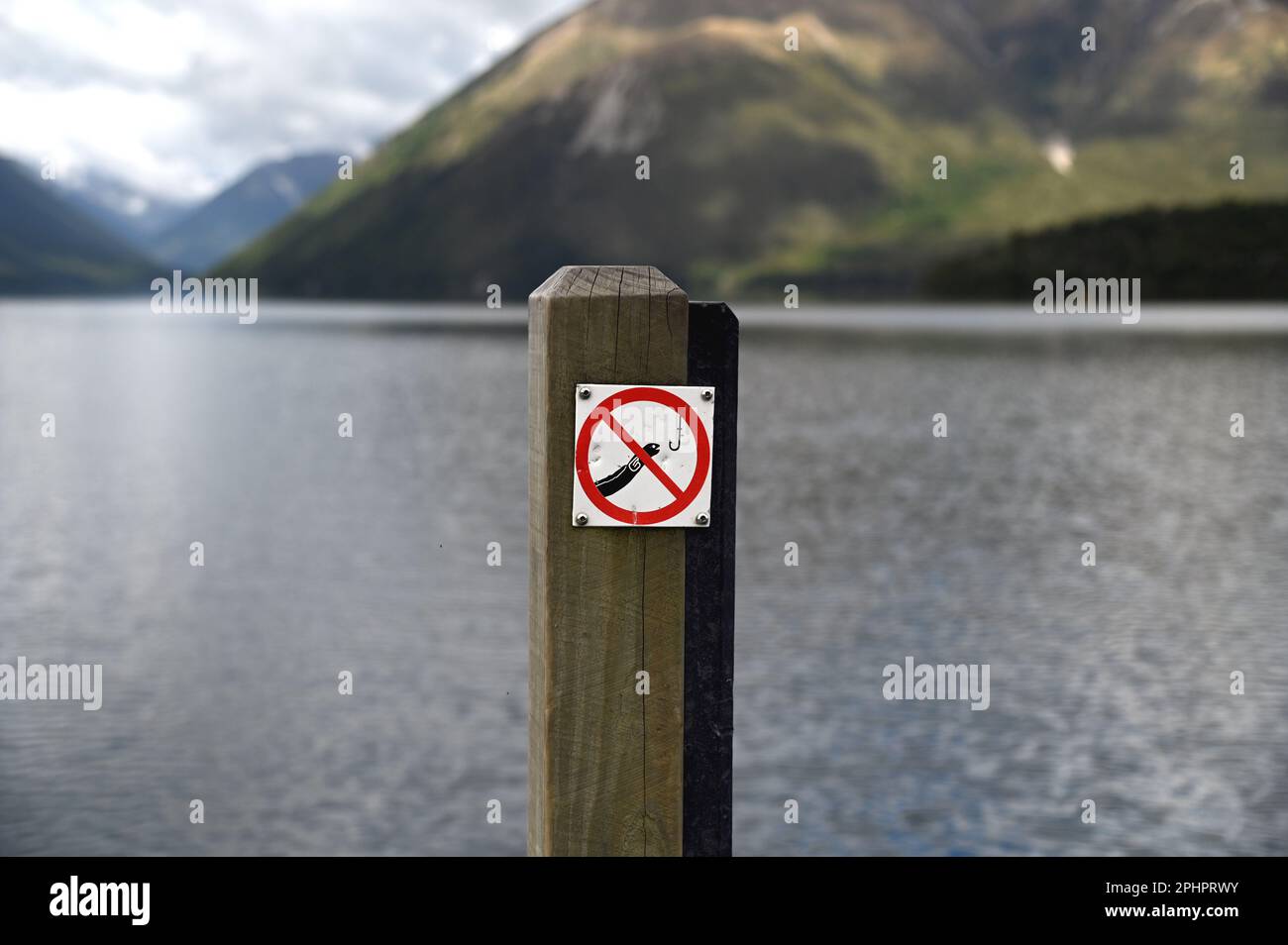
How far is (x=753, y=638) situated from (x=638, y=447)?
20235 mm

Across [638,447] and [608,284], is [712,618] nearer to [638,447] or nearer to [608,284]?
[638,447]

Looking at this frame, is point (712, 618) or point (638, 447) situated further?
point (712, 618)

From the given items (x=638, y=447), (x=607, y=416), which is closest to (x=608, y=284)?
(x=607, y=416)

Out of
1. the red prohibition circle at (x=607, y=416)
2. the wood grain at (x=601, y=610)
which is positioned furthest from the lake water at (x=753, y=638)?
the red prohibition circle at (x=607, y=416)

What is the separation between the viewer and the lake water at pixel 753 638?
17156 millimetres

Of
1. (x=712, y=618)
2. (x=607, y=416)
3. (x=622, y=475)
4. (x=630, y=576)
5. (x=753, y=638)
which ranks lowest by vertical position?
(x=753, y=638)

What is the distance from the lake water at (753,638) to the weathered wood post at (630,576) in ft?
37.2

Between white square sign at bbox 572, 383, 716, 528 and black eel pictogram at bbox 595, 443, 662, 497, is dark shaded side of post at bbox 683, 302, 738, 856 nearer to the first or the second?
white square sign at bbox 572, 383, 716, 528

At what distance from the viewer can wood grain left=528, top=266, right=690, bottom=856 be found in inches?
183

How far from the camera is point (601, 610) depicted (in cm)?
479

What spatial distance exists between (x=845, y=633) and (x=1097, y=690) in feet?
15.5

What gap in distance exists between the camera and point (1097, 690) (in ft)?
71.6

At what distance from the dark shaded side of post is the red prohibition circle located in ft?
0.17
